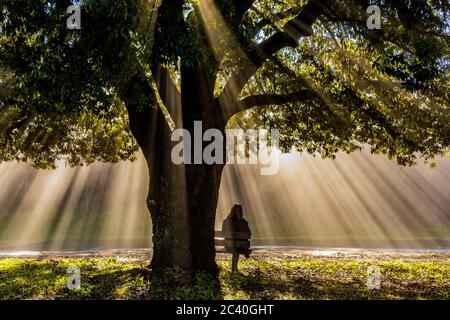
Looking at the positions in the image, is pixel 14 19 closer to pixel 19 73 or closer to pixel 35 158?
pixel 19 73

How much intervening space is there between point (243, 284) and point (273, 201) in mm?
48912

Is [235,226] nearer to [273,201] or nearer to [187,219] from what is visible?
[187,219]

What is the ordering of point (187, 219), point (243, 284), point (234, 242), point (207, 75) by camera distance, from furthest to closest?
point (234, 242)
point (207, 75)
point (187, 219)
point (243, 284)

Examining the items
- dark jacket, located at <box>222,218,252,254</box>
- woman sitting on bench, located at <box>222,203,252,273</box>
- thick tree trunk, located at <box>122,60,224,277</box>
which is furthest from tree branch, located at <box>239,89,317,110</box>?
dark jacket, located at <box>222,218,252,254</box>

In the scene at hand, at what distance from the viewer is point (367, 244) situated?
36.9 meters

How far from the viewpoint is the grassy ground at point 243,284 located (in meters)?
11.0

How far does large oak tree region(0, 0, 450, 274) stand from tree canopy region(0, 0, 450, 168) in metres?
0.03

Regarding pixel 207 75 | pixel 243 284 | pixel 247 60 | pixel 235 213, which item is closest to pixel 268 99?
pixel 207 75

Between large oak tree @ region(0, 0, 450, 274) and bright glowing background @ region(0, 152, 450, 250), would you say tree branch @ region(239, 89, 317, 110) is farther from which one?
bright glowing background @ region(0, 152, 450, 250)

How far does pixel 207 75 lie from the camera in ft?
43.0

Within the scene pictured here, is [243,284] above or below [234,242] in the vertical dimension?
below
